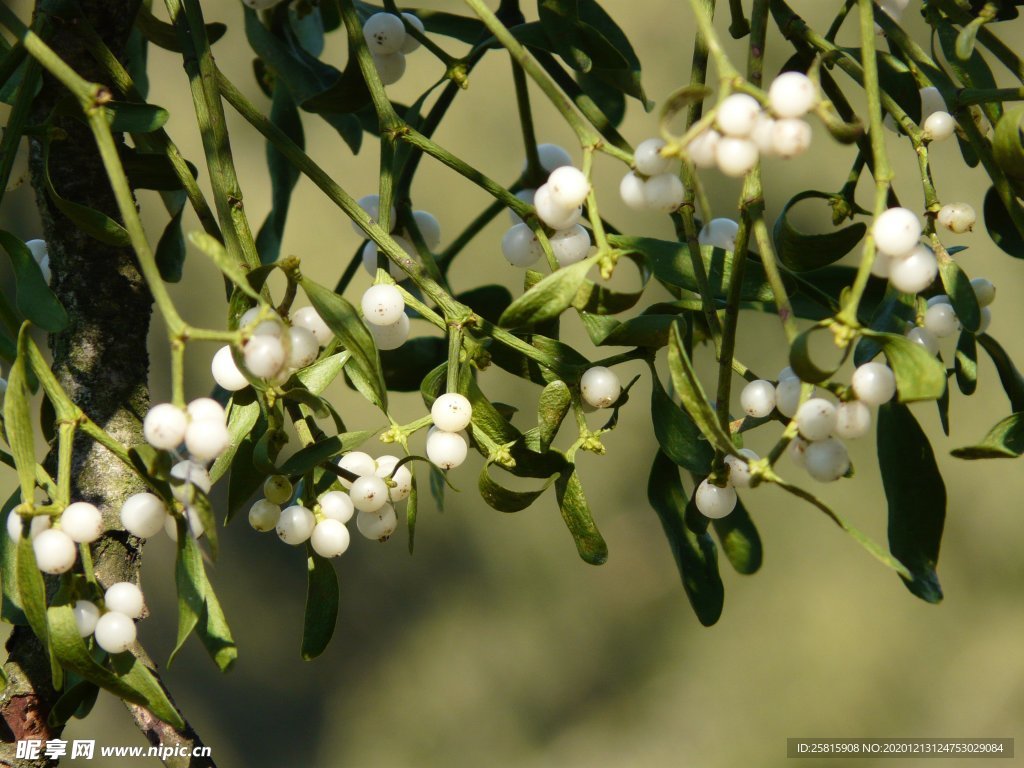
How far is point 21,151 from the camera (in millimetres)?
434

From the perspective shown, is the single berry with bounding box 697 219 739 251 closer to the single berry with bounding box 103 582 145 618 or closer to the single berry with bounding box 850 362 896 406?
the single berry with bounding box 850 362 896 406

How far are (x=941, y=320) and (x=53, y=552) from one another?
258mm

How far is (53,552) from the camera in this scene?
25 centimetres

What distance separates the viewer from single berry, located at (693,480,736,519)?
0.29m

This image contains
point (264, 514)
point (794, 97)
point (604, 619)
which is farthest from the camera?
point (604, 619)

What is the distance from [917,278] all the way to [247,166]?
0.97m

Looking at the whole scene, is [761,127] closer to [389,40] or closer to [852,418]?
[852,418]

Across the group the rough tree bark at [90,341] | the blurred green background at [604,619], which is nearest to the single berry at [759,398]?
the rough tree bark at [90,341]

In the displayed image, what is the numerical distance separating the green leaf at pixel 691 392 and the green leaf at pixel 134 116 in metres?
0.19

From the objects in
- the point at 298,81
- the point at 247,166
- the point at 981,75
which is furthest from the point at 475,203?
the point at 981,75

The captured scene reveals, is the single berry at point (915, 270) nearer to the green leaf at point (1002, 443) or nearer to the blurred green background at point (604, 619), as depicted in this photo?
the green leaf at point (1002, 443)

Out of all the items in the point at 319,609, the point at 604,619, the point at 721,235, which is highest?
the point at 721,235

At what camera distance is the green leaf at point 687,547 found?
0.33 meters

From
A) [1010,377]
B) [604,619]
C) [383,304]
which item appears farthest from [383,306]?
[604,619]
